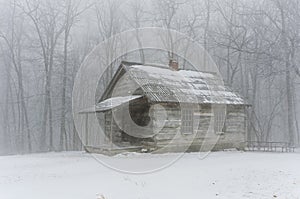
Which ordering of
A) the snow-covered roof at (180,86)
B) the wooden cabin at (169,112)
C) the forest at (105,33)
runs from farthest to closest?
the forest at (105,33)
the snow-covered roof at (180,86)
the wooden cabin at (169,112)

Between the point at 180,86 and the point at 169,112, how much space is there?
8.21 feet

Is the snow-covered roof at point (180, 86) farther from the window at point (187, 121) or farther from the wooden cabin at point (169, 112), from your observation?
the window at point (187, 121)

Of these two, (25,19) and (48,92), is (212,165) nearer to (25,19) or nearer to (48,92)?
(48,92)

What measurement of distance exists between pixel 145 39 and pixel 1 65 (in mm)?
21163

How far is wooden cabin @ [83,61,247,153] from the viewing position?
1975 centimetres

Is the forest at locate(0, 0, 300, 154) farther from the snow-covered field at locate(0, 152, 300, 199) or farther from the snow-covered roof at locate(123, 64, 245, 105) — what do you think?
the snow-covered field at locate(0, 152, 300, 199)

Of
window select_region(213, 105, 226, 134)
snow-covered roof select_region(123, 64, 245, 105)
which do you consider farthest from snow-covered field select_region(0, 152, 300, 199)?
window select_region(213, 105, 226, 134)

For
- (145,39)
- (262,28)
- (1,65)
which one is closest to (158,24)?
(145,39)

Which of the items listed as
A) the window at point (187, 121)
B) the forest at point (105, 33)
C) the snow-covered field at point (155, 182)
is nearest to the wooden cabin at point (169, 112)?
the window at point (187, 121)

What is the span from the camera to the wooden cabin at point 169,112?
19.8m

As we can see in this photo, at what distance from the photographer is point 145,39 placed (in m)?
37.8

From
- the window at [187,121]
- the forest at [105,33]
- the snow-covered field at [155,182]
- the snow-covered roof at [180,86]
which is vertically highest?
the forest at [105,33]

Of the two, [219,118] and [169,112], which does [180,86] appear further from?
[219,118]

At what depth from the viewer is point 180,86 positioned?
2192 centimetres
